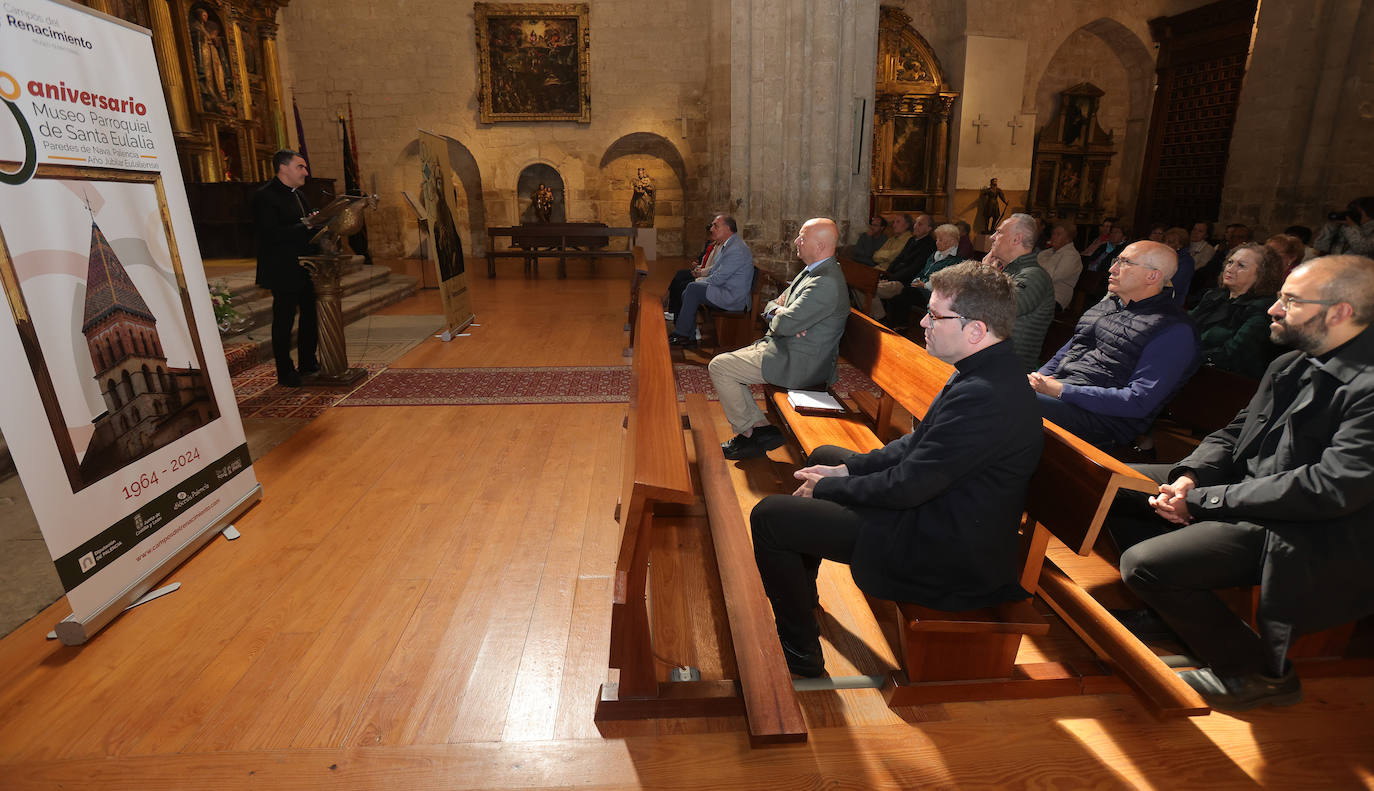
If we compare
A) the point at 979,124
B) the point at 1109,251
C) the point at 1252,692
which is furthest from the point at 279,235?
the point at 979,124

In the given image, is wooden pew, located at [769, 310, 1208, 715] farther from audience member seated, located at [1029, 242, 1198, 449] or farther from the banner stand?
the banner stand

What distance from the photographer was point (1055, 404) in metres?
3.14

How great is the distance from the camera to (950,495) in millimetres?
1935

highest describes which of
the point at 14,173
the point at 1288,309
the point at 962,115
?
the point at 962,115

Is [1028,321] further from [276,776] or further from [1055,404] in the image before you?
[276,776]

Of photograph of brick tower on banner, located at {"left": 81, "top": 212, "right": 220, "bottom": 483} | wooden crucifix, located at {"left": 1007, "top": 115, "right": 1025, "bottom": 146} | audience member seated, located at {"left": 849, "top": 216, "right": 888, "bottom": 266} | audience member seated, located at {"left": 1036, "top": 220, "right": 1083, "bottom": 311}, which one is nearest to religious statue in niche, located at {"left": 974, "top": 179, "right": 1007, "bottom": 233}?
wooden crucifix, located at {"left": 1007, "top": 115, "right": 1025, "bottom": 146}

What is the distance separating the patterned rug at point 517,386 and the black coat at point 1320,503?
10.6 ft

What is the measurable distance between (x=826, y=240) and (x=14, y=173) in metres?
3.21

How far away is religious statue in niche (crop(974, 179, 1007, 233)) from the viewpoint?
13984 millimetres

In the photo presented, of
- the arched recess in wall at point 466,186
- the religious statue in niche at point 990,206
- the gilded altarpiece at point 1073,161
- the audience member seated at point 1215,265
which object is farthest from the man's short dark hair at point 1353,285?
the arched recess in wall at point 466,186

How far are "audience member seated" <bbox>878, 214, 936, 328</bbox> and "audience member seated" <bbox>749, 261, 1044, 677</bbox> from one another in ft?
17.7

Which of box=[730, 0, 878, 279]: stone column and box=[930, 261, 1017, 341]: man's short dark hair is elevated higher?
box=[730, 0, 878, 279]: stone column

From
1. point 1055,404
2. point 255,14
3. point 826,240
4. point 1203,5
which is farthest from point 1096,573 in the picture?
point 255,14

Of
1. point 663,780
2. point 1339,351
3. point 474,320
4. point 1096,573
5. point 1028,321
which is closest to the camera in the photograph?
point 663,780
